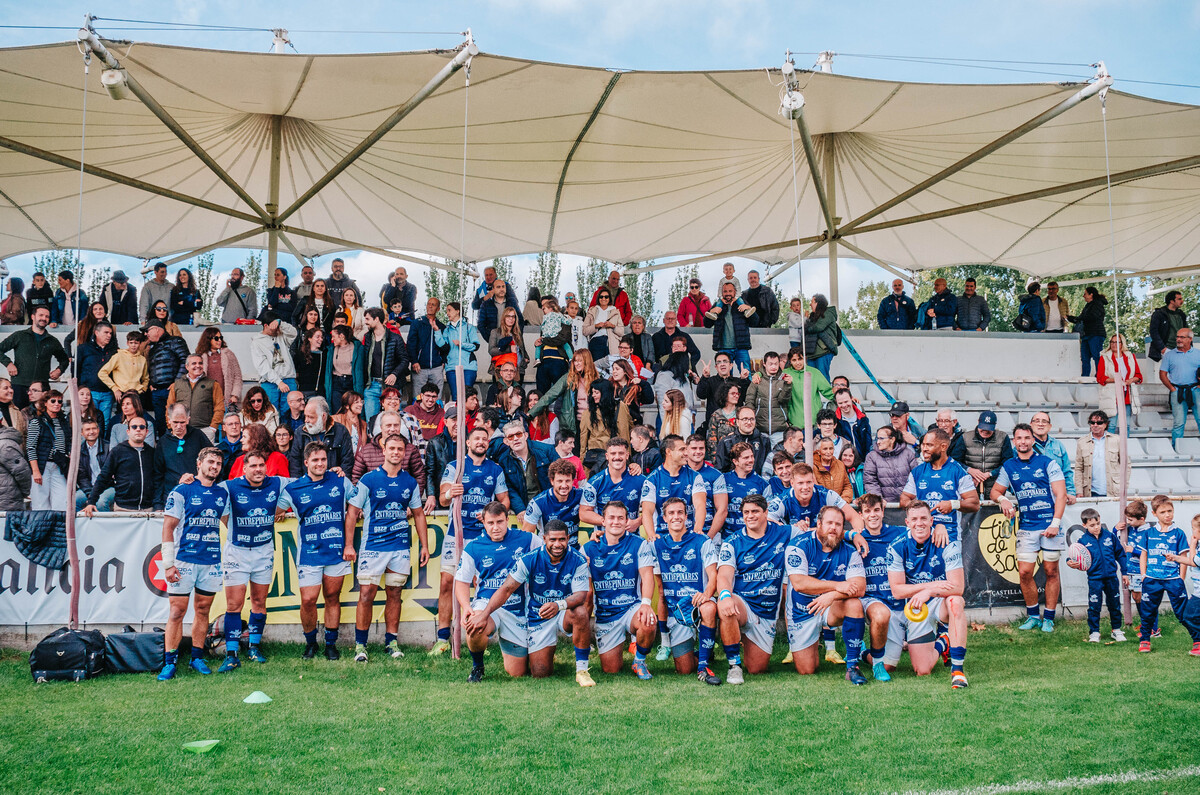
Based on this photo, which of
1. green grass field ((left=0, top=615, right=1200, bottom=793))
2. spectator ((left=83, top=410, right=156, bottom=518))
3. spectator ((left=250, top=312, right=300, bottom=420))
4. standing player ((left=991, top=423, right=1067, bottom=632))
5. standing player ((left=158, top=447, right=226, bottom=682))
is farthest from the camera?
spectator ((left=250, top=312, right=300, bottom=420))

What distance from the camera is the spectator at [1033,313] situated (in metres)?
16.5

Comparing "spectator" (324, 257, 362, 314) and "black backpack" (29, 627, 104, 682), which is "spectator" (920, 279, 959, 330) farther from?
Answer: "black backpack" (29, 627, 104, 682)

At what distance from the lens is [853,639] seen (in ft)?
22.7

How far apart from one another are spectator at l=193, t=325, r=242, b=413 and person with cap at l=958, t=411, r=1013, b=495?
327 inches

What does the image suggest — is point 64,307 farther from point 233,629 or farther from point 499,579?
point 499,579

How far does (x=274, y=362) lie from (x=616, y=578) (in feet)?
19.0

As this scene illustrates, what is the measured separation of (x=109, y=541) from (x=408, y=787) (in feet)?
16.3

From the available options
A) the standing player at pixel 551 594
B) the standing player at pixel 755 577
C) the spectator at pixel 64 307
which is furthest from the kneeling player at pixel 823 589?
the spectator at pixel 64 307

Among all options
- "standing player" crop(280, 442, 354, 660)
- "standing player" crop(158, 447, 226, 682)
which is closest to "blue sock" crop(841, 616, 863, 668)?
"standing player" crop(280, 442, 354, 660)

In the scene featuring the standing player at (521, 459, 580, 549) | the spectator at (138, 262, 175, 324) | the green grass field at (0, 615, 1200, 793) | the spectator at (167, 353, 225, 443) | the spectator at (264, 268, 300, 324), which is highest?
the spectator at (138, 262, 175, 324)

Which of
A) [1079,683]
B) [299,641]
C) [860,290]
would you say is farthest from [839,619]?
[860,290]

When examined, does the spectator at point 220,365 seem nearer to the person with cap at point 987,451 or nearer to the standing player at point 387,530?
the standing player at point 387,530

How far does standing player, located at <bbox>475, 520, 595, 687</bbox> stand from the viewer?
7090 millimetres

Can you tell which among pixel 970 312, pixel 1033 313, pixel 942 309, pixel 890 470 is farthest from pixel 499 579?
pixel 1033 313
